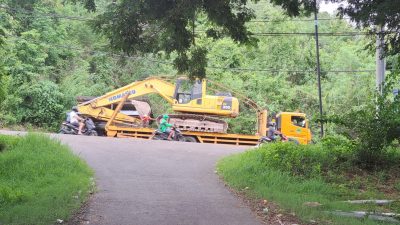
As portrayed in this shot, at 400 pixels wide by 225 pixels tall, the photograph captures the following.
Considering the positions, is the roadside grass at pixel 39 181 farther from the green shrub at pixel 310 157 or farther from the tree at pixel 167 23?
the green shrub at pixel 310 157

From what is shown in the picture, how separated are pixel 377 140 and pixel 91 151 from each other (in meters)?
8.87

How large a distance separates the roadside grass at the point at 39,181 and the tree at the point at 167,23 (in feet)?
9.71

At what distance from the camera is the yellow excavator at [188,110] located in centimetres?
2605

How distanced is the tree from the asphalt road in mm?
2665

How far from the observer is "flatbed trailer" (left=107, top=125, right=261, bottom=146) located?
85.5 ft

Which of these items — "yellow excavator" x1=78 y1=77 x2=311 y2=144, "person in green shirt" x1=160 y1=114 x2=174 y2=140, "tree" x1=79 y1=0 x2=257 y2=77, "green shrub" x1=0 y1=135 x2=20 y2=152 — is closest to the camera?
Answer: "tree" x1=79 y1=0 x2=257 y2=77

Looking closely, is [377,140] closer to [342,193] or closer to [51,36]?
[342,193]

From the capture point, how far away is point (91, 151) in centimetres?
1645

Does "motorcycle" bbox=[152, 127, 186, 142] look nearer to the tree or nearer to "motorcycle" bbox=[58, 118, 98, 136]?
"motorcycle" bbox=[58, 118, 98, 136]

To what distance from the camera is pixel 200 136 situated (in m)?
26.1

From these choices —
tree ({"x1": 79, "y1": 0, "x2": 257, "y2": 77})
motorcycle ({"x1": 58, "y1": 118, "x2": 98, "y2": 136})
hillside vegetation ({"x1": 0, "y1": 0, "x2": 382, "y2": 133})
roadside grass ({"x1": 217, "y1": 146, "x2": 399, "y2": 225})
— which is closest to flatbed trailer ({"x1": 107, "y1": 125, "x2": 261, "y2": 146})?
motorcycle ({"x1": 58, "y1": 118, "x2": 98, "y2": 136})

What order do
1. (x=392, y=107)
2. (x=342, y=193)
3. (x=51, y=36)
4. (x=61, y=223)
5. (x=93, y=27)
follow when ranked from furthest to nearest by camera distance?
(x=51, y=36) < (x=392, y=107) < (x=342, y=193) < (x=93, y=27) < (x=61, y=223)

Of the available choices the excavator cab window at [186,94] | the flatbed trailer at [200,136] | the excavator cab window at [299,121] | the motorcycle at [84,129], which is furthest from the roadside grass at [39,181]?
the excavator cab window at [299,121]

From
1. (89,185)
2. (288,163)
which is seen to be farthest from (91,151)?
(288,163)
